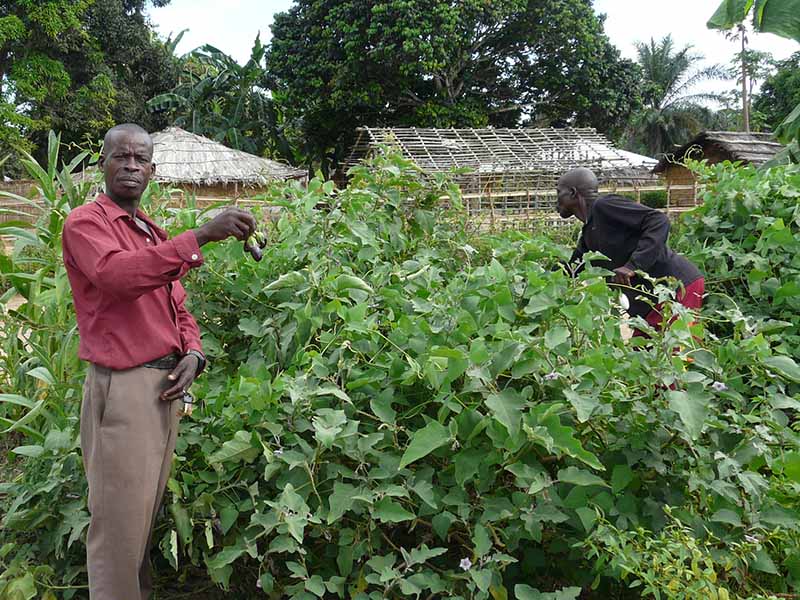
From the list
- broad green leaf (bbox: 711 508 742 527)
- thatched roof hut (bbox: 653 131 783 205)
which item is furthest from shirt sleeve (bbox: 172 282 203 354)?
thatched roof hut (bbox: 653 131 783 205)

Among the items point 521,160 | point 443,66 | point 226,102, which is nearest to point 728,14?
point 521,160

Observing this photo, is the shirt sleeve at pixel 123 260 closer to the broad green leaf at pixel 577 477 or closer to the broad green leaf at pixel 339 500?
the broad green leaf at pixel 339 500

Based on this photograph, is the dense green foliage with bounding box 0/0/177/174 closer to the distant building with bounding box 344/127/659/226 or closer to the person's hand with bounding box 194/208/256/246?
the distant building with bounding box 344/127/659/226

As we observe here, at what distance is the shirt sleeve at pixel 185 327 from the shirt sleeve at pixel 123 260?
0.34m

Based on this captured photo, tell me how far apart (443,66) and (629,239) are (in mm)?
17913

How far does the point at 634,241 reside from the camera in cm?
357

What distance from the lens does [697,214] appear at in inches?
156

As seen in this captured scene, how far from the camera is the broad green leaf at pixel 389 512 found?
1813 millimetres

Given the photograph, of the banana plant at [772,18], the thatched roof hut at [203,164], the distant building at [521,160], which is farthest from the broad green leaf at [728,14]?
the thatched roof hut at [203,164]

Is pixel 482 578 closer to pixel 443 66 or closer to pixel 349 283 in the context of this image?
pixel 349 283

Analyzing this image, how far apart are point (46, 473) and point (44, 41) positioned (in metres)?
19.7

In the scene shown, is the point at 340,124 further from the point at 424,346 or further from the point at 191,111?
the point at 424,346

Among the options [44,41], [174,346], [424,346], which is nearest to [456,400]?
[424,346]

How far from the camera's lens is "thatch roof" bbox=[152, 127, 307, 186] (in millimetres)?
17609
